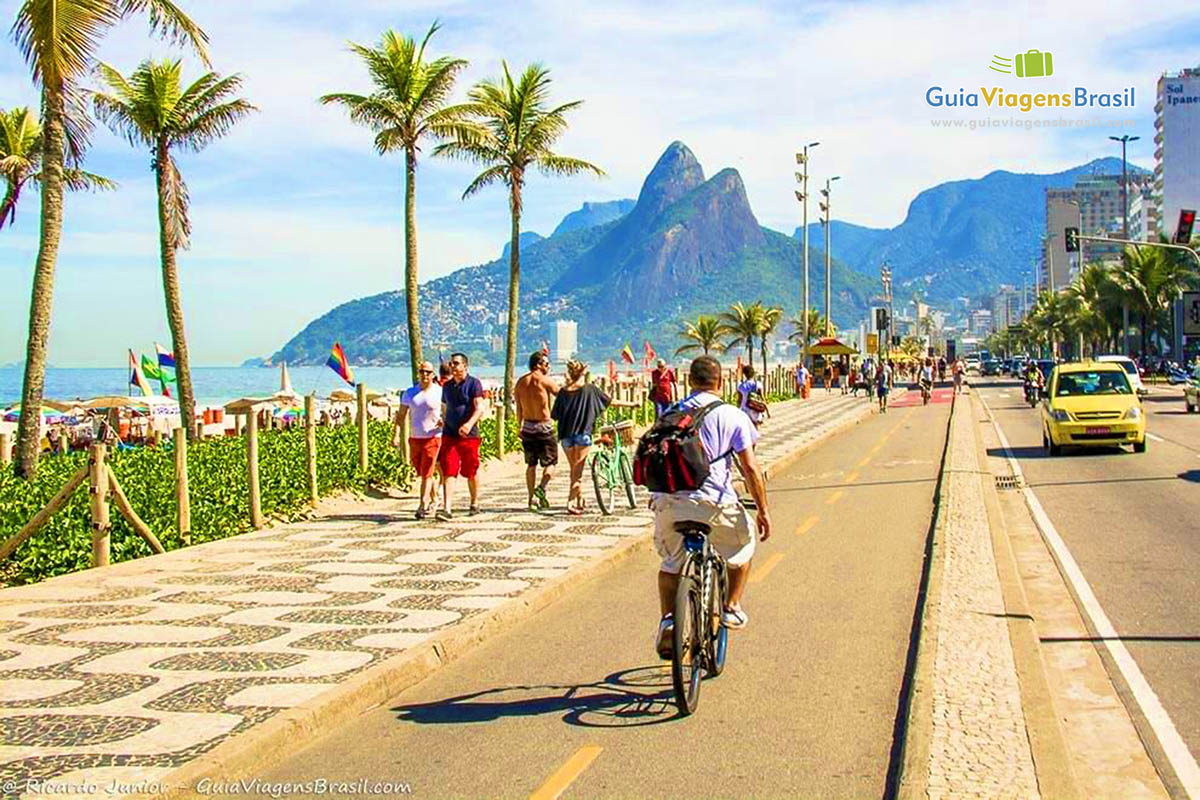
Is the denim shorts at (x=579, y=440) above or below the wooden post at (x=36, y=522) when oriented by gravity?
above

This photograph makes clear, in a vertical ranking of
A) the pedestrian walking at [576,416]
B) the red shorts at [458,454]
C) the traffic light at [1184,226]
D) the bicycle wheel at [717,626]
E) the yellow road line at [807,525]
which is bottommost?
the yellow road line at [807,525]

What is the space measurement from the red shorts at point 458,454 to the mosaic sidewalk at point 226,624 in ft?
1.89

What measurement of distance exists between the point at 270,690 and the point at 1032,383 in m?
45.1

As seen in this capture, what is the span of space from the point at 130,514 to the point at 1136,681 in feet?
27.0

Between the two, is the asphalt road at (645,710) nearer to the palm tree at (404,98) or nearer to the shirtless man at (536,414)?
the shirtless man at (536,414)

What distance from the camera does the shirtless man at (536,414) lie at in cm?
1457

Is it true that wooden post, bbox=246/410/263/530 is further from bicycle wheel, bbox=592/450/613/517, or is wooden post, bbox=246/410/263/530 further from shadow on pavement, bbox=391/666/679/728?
shadow on pavement, bbox=391/666/679/728

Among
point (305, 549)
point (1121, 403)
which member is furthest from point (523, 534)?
point (1121, 403)

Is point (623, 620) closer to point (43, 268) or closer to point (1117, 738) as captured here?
point (1117, 738)

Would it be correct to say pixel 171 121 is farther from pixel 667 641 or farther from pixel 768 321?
pixel 768 321

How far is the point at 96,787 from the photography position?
5.03 m

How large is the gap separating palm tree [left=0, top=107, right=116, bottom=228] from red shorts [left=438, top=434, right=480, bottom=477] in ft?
46.7

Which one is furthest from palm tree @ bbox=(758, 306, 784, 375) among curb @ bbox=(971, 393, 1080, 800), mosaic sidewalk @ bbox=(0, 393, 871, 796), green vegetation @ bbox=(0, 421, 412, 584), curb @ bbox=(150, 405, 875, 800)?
curb @ bbox=(150, 405, 875, 800)

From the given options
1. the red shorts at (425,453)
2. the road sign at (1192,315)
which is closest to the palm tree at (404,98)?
the red shorts at (425,453)
